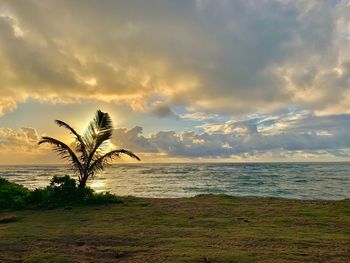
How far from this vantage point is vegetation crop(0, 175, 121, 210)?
48.5 feet

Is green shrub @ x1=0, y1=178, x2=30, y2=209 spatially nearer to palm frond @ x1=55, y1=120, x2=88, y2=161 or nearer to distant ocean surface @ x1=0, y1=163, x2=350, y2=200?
palm frond @ x1=55, y1=120, x2=88, y2=161

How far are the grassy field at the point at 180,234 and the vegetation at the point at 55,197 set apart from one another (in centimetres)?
111

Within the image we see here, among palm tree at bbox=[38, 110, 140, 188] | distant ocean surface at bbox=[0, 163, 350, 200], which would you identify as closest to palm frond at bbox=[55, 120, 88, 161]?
palm tree at bbox=[38, 110, 140, 188]

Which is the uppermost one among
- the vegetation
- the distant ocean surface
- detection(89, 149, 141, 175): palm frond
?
detection(89, 149, 141, 175): palm frond

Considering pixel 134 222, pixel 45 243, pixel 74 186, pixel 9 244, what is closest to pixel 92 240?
pixel 45 243

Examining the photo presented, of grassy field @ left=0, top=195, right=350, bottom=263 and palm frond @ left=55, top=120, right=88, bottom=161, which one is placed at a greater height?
palm frond @ left=55, top=120, right=88, bottom=161

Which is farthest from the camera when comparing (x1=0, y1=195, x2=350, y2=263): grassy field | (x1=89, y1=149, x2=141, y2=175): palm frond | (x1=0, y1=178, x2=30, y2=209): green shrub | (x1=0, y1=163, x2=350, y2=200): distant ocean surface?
(x1=0, y1=163, x2=350, y2=200): distant ocean surface

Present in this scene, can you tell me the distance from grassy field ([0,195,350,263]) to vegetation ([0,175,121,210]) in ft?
3.64

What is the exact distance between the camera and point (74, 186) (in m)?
15.9

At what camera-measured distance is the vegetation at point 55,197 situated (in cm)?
1479

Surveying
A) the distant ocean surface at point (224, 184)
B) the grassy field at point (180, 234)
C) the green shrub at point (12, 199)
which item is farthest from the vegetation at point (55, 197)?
the distant ocean surface at point (224, 184)

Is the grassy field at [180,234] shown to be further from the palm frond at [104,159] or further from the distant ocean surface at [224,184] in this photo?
the distant ocean surface at [224,184]

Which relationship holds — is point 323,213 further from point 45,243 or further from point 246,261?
point 45,243

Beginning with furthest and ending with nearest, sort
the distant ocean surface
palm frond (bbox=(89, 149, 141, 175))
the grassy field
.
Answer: the distant ocean surface < palm frond (bbox=(89, 149, 141, 175)) < the grassy field
